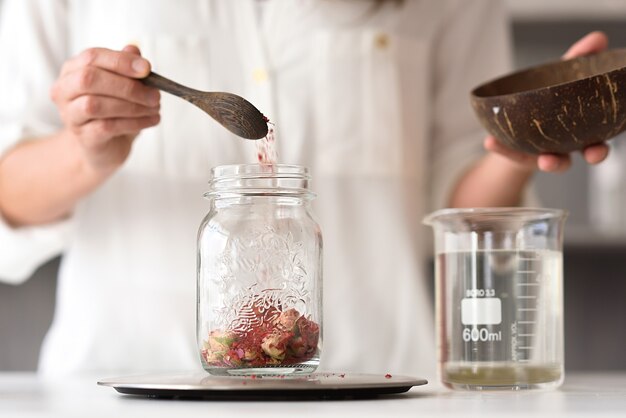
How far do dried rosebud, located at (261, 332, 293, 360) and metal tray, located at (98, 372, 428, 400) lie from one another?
3cm

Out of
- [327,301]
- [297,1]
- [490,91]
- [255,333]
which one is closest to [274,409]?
[255,333]

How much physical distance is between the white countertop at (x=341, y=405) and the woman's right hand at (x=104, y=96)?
0.94 feet

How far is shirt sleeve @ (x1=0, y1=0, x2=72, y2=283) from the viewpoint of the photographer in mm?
1304

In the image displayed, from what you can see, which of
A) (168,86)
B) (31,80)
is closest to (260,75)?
(31,80)

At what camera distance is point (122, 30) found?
4.33 ft

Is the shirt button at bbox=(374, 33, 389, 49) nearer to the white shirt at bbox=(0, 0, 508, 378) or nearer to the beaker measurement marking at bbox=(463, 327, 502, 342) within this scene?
the white shirt at bbox=(0, 0, 508, 378)

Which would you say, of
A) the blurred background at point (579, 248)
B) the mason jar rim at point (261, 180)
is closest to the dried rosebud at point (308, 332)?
the mason jar rim at point (261, 180)

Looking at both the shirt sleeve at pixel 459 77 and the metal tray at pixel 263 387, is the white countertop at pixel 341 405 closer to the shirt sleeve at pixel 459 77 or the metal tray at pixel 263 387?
the metal tray at pixel 263 387

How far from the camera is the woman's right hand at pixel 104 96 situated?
0.90 meters

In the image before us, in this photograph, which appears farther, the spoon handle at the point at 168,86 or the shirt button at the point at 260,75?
the shirt button at the point at 260,75

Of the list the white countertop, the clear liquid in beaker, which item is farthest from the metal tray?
the clear liquid in beaker

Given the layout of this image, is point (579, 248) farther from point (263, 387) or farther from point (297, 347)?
point (263, 387)

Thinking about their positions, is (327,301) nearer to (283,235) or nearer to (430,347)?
(430,347)

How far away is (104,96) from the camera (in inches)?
36.8
